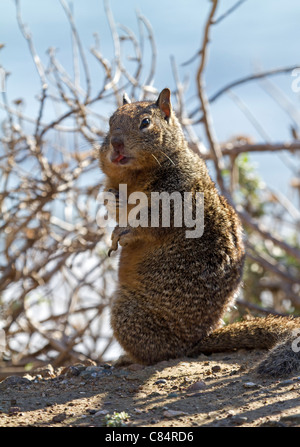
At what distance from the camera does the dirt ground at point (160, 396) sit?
12.8 feet

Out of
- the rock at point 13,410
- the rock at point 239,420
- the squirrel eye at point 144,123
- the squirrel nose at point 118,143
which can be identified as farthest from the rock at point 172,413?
the squirrel eye at point 144,123

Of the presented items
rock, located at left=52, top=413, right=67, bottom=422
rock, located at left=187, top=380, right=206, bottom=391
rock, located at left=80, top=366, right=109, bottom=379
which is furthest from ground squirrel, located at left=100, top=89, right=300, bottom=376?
rock, located at left=52, top=413, right=67, bottom=422

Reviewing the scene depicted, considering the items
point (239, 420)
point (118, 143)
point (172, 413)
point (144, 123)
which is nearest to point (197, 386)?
point (172, 413)

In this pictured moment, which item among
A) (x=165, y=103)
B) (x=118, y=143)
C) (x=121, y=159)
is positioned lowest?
(x=121, y=159)

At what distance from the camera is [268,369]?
15.3 feet

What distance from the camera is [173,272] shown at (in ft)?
17.5

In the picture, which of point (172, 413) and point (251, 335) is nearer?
point (172, 413)

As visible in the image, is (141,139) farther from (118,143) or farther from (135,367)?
(135,367)

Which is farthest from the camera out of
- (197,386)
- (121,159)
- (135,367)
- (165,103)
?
(165,103)

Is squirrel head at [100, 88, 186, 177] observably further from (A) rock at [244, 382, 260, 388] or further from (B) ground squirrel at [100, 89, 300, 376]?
(A) rock at [244, 382, 260, 388]

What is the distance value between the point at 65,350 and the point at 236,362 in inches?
136

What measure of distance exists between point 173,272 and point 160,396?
1.26m

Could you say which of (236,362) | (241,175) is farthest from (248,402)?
(241,175)

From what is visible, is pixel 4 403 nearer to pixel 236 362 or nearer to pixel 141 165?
pixel 236 362
